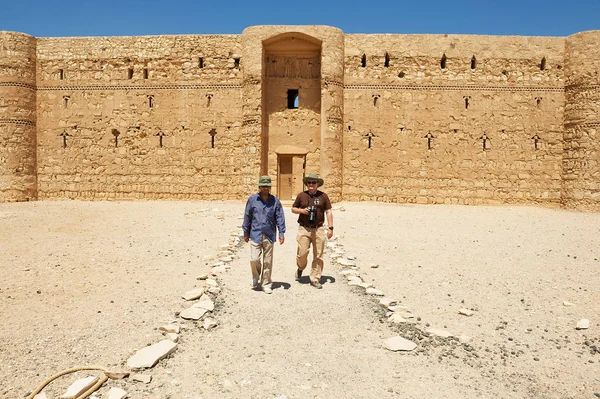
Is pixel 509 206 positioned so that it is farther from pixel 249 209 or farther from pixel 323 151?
pixel 249 209

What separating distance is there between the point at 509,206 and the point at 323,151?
8165 mm

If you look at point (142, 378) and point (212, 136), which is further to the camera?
point (212, 136)

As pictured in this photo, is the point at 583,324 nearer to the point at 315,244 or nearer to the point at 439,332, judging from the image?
the point at 439,332

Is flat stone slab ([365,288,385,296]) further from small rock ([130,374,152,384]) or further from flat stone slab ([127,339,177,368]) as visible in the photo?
small rock ([130,374,152,384])

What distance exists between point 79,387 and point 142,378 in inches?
18.1

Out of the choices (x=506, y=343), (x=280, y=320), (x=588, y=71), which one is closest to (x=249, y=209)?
(x=280, y=320)

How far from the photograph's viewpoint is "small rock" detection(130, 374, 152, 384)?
329cm

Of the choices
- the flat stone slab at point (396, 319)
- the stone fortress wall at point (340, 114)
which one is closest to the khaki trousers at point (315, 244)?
the flat stone slab at point (396, 319)

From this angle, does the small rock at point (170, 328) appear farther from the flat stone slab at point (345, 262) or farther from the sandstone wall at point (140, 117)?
the sandstone wall at point (140, 117)

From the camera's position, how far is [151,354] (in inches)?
145

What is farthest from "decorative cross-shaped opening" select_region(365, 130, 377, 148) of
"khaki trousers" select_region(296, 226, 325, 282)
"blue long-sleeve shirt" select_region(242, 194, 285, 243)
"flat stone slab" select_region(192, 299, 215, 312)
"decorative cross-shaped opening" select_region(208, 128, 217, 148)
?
"flat stone slab" select_region(192, 299, 215, 312)

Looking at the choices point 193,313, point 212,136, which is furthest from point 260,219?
point 212,136

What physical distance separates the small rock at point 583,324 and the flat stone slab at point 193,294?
4608 millimetres

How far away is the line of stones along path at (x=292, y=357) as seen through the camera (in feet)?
10.6
